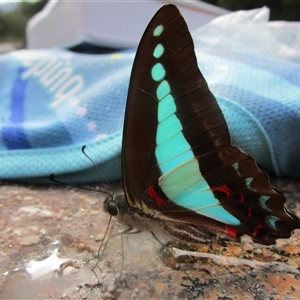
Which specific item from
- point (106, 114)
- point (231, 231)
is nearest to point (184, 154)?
point (231, 231)

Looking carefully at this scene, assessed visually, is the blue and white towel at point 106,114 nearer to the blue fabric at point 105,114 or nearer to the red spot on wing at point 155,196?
the blue fabric at point 105,114

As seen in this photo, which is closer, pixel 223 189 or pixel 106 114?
pixel 223 189

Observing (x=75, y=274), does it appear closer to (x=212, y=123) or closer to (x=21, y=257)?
(x=21, y=257)

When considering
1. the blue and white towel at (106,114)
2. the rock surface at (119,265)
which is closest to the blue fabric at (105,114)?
the blue and white towel at (106,114)

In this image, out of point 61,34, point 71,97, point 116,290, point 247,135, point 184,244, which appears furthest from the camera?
point 61,34

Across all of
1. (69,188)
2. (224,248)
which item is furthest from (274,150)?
(69,188)

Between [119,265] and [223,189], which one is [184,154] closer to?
[223,189]

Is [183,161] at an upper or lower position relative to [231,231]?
upper
